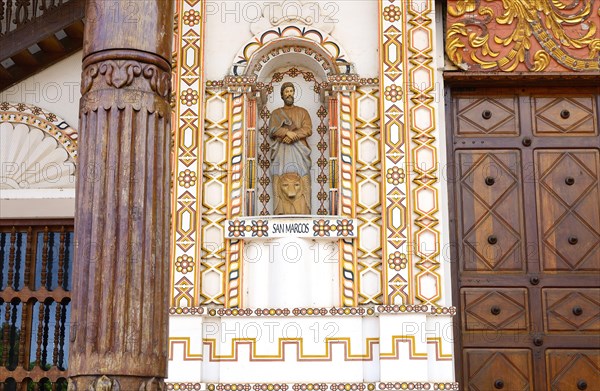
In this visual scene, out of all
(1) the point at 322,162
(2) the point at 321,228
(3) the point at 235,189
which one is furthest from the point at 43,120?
(2) the point at 321,228

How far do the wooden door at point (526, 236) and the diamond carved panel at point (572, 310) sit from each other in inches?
0.4

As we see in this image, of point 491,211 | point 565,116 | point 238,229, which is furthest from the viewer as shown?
point 565,116

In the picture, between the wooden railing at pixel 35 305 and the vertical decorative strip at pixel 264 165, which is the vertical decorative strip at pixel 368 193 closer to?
the vertical decorative strip at pixel 264 165

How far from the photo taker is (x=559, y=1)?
10008 mm

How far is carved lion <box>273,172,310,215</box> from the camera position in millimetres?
9492

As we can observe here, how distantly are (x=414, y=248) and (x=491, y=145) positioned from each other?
5.60 feet

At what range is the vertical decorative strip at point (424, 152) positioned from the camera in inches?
360

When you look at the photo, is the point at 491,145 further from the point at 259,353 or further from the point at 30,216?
the point at 30,216

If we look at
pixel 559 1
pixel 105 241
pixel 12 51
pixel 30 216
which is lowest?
pixel 105 241

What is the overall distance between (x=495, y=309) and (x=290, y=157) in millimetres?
2845

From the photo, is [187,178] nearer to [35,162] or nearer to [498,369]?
[35,162]

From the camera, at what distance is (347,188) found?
943 cm

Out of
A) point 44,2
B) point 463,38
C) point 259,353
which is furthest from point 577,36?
point 44,2

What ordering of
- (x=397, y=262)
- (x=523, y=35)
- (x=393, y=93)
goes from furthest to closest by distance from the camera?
(x=523, y=35)
(x=393, y=93)
(x=397, y=262)
